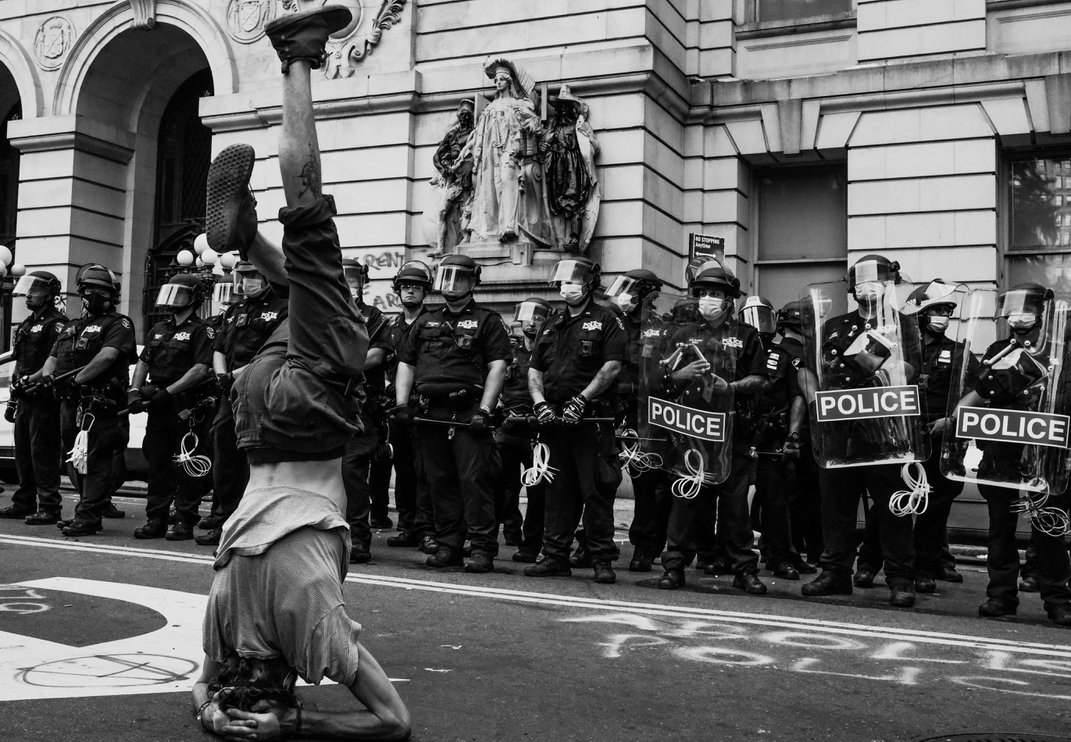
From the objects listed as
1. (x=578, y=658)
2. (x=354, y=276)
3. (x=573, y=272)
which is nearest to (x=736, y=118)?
(x=354, y=276)

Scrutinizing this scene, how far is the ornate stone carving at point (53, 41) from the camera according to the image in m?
20.9

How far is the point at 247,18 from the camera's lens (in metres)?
18.9

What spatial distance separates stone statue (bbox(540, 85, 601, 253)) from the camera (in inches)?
627

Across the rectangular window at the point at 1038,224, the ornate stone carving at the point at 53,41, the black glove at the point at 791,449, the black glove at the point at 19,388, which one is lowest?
the black glove at the point at 791,449

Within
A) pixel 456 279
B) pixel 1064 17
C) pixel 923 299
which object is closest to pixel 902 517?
pixel 923 299

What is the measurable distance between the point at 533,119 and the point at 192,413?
7.88 meters

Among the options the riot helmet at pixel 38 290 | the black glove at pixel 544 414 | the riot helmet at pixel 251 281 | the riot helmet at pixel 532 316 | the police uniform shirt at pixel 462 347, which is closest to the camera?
the black glove at pixel 544 414

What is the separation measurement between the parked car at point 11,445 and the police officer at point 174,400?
3132 millimetres

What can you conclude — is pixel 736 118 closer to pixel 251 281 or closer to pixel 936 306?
pixel 936 306

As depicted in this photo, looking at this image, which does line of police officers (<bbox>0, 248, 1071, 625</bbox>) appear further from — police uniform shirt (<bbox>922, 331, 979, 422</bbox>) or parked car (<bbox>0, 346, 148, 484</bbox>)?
parked car (<bbox>0, 346, 148, 484</bbox>)

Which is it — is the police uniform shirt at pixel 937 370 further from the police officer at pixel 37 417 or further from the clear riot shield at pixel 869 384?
the police officer at pixel 37 417

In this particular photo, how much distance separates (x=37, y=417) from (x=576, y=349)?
18.2ft

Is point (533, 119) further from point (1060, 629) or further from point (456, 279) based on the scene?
point (1060, 629)

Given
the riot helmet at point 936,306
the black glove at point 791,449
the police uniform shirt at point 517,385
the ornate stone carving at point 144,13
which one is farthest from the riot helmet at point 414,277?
the ornate stone carving at point 144,13
